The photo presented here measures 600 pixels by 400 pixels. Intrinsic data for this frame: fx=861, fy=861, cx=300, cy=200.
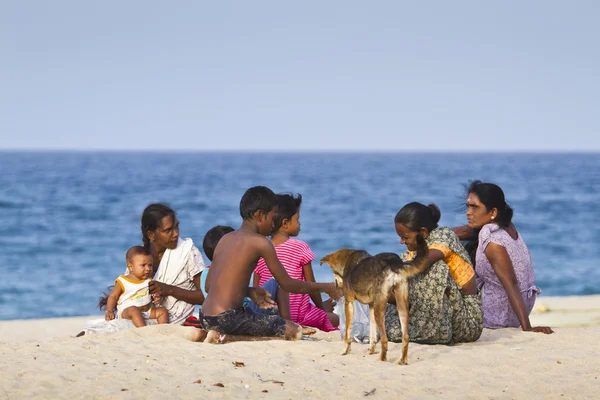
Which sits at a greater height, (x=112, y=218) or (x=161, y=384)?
(x=161, y=384)

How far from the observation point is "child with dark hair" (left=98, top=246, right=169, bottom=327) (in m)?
7.07

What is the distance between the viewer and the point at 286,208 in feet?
24.2

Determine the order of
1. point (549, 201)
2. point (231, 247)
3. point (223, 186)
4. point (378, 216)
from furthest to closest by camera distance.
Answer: point (223, 186) → point (549, 201) → point (378, 216) → point (231, 247)

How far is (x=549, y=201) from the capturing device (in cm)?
3775

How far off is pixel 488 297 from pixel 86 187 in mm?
39063

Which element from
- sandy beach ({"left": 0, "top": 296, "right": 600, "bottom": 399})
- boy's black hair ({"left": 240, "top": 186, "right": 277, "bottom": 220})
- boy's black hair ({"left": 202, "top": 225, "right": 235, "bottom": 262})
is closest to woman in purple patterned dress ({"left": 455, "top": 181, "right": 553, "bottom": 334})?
Answer: sandy beach ({"left": 0, "top": 296, "right": 600, "bottom": 399})

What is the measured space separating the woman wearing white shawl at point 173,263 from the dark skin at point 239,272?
0.79 meters

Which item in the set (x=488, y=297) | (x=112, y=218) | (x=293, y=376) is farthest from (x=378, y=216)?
(x=293, y=376)

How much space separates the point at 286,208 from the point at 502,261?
1853 mm

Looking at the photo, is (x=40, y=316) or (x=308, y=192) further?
(x=308, y=192)

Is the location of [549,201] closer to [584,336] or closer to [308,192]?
[308,192]

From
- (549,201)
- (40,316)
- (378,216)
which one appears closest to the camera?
(40,316)

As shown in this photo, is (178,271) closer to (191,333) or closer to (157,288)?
(157,288)

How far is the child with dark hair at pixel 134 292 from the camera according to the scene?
7066mm
